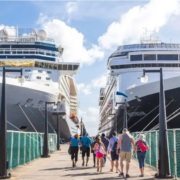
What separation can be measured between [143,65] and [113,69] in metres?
3.85

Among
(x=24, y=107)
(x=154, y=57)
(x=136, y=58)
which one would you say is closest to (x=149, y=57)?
(x=154, y=57)

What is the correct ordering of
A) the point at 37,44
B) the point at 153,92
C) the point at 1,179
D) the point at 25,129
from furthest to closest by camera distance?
the point at 37,44
the point at 25,129
the point at 153,92
the point at 1,179

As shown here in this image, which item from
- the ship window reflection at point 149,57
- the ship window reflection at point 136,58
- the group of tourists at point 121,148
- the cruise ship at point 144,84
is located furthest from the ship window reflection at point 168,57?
the group of tourists at point 121,148

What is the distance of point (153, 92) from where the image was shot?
27188 millimetres

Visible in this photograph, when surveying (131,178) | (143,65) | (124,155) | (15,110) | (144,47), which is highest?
(144,47)

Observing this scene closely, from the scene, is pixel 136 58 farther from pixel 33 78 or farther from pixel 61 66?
pixel 33 78

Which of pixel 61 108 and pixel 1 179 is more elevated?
pixel 61 108

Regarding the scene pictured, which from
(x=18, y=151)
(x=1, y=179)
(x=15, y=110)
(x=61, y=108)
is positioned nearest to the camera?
(x=1, y=179)

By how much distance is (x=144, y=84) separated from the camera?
27953 mm

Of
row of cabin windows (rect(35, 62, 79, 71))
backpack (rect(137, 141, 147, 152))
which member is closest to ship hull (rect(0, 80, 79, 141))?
row of cabin windows (rect(35, 62, 79, 71))

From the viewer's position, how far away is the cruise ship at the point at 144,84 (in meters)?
26.3

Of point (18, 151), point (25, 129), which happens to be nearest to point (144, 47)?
point (25, 129)

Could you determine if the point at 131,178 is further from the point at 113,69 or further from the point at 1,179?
the point at 113,69

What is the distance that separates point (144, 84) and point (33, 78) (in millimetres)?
12919
